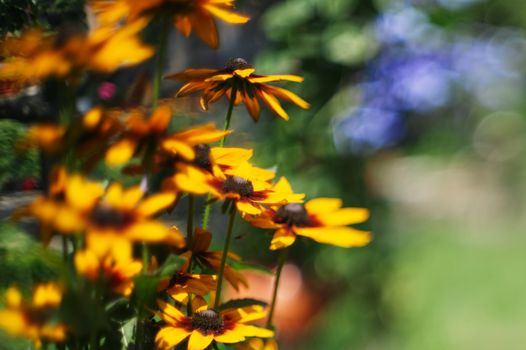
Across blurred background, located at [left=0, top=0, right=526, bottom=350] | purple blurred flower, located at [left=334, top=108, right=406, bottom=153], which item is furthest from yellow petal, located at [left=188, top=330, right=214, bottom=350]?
purple blurred flower, located at [left=334, top=108, right=406, bottom=153]

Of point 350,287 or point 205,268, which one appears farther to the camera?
A: point 350,287

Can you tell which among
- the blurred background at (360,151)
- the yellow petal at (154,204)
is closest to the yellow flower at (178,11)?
the yellow petal at (154,204)

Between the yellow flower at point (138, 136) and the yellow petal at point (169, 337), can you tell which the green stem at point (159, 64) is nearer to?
the yellow flower at point (138, 136)

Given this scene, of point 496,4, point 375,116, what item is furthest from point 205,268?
point 496,4

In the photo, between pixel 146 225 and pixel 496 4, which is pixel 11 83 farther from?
pixel 496 4

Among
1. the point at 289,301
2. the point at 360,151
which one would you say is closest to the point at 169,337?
the point at 289,301

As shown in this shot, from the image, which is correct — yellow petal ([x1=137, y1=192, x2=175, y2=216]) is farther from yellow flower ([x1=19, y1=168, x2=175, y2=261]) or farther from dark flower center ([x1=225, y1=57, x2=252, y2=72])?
dark flower center ([x1=225, y1=57, x2=252, y2=72])

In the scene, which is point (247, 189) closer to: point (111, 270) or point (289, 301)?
point (111, 270)
